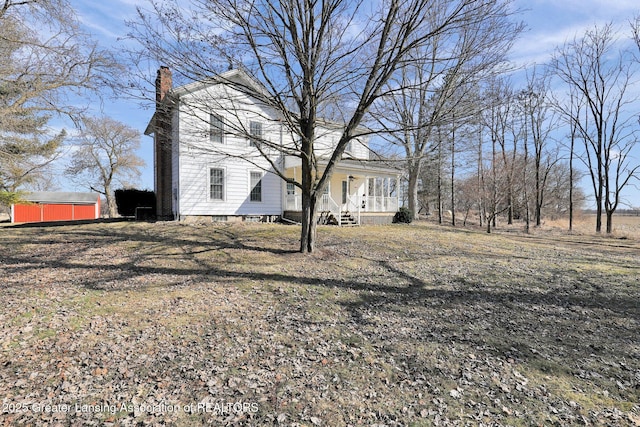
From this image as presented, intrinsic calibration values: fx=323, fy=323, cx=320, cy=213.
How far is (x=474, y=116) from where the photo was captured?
304 inches

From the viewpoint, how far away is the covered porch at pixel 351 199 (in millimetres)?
16766

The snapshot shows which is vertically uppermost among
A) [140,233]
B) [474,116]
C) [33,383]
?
[474,116]

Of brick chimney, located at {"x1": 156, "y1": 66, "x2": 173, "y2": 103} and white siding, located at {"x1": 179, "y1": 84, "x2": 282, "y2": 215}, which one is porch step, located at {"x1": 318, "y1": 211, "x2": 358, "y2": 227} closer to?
white siding, located at {"x1": 179, "y1": 84, "x2": 282, "y2": 215}

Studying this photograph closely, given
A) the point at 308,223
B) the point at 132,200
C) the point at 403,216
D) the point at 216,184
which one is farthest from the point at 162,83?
the point at 403,216

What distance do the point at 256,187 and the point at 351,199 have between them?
A: 5436 millimetres

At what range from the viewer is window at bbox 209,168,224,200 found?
15.7 metres

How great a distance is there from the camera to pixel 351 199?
61.0 ft

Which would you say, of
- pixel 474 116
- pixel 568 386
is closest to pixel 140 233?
pixel 474 116

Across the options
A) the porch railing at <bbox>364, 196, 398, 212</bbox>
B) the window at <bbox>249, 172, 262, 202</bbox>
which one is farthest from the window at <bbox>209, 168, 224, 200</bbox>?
the porch railing at <bbox>364, 196, 398, 212</bbox>

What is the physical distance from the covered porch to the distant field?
824 cm

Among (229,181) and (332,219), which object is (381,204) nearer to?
(332,219)

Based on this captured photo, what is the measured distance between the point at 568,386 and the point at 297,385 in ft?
9.75

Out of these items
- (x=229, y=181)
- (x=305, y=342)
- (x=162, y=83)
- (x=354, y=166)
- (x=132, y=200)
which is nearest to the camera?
(x=305, y=342)

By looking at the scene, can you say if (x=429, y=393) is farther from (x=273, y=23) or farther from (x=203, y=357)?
(x=273, y=23)
